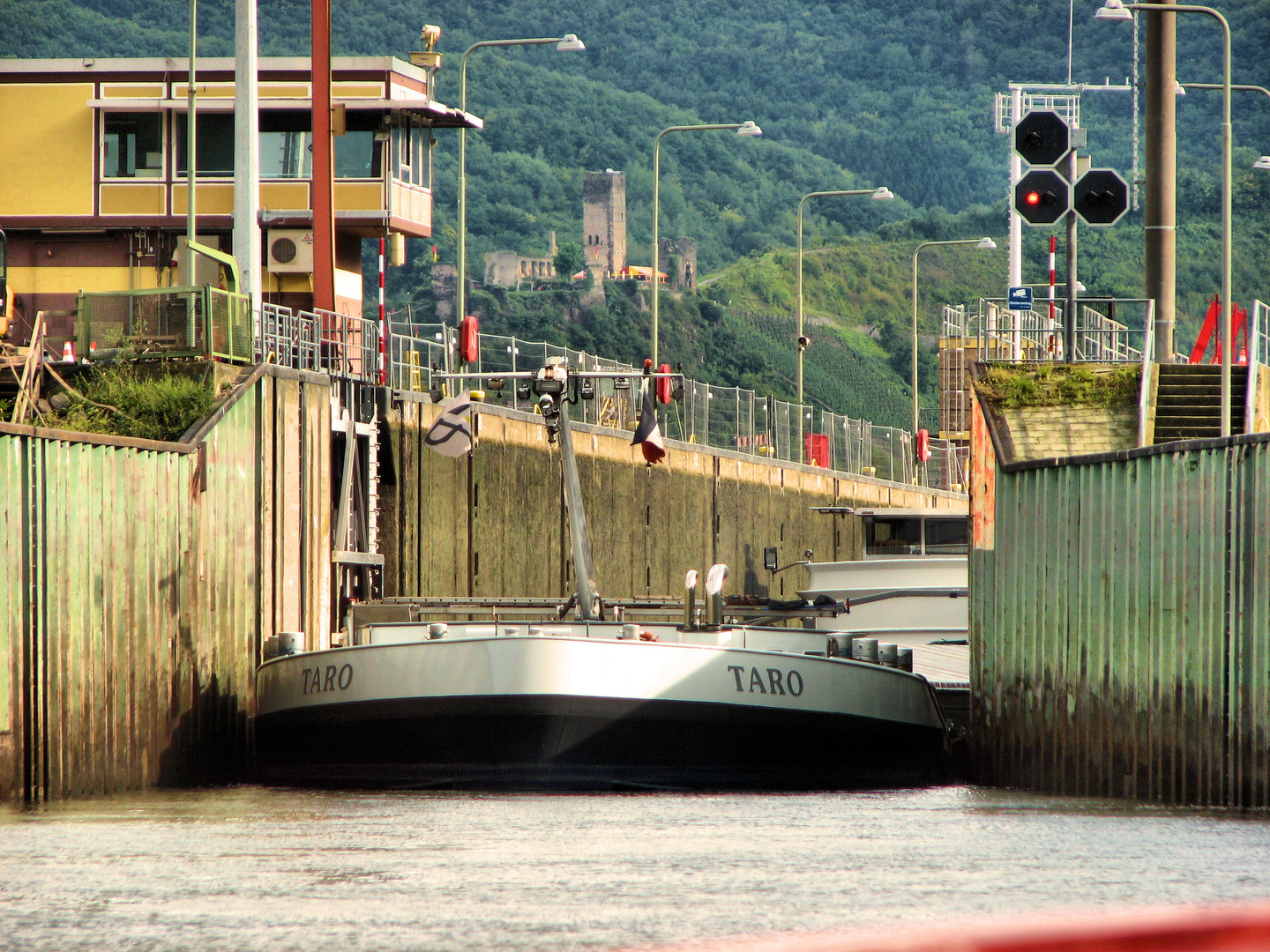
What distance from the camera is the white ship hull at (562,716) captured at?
50.1 ft

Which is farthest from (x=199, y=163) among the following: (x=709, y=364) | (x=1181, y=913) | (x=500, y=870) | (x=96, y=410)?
(x=709, y=364)

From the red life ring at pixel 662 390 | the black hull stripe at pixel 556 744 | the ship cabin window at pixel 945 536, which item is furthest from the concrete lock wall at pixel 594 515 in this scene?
the black hull stripe at pixel 556 744

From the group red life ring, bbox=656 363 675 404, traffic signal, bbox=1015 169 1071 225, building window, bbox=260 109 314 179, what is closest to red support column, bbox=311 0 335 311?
red life ring, bbox=656 363 675 404

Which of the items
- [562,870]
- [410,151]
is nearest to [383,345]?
[562,870]

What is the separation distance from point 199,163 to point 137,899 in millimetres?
34545

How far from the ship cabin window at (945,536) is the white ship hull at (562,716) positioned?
30.5 feet

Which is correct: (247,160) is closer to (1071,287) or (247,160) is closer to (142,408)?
(142,408)

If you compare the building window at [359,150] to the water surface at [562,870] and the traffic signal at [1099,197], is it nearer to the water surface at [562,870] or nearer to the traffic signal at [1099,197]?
the traffic signal at [1099,197]

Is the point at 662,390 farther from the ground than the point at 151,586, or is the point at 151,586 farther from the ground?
the point at 662,390

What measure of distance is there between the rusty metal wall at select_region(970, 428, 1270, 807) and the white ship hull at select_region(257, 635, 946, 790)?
5.43 ft

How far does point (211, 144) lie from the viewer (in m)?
39.4

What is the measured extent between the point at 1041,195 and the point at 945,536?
27.7ft

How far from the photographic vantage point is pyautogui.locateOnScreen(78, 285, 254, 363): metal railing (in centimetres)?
1861

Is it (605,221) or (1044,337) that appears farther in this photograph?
(605,221)
